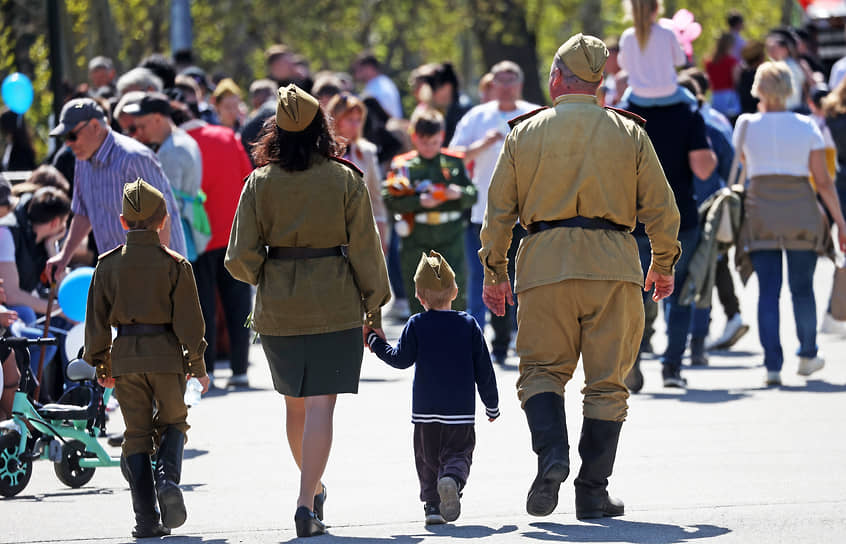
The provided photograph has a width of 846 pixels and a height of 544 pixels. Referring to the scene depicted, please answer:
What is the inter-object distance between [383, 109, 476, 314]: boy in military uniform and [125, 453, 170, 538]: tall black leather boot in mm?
5493

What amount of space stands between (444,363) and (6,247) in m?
3.78

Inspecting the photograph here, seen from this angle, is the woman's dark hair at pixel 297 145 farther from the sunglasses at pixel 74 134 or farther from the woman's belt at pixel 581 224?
the sunglasses at pixel 74 134

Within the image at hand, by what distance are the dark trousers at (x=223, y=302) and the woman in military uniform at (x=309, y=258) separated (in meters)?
A: 5.00

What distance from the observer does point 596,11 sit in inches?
1501

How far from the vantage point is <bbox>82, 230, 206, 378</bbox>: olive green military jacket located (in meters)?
7.55

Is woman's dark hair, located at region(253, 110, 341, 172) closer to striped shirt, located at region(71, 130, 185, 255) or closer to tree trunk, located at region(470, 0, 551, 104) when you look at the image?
striped shirt, located at region(71, 130, 185, 255)

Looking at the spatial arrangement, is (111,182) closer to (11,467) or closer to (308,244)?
(11,467)

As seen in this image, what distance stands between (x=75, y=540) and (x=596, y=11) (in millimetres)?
31985

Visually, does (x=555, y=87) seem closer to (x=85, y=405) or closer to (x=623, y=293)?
(x=623, y=293)

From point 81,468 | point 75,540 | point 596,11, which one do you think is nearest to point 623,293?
point 75,540

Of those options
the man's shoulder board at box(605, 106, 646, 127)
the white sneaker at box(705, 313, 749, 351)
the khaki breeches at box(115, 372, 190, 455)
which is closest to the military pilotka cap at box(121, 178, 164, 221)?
the khaki breeches at box(115, 372, 190, 455)

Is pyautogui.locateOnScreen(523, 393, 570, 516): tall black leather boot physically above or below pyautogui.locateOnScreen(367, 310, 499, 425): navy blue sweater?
below

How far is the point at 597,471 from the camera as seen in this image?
733 centimetres

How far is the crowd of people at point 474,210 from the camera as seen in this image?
24.0 ft
